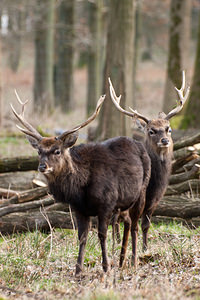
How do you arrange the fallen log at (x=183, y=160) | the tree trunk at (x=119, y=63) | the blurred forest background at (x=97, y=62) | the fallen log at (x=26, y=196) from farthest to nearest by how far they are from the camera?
the blurred forest background at (x=97, y=62) → the tree trunk at (x=119, y=63) → the fallen log at (x=183, y=160) → the fallen log at (x=26, y=196)

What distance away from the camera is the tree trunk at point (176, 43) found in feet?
54.2

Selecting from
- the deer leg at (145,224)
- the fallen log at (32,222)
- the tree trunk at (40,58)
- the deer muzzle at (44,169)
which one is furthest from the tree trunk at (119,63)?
the tree trunk at (40,58)

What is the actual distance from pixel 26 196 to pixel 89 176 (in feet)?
8.54

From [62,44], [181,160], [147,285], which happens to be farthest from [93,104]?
[147,285]

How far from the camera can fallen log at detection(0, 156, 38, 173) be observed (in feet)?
29.1

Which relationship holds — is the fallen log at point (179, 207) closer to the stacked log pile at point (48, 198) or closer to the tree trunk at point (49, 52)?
the stacked log pile at point (48, 198)

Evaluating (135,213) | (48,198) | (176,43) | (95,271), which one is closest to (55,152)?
(135,213)

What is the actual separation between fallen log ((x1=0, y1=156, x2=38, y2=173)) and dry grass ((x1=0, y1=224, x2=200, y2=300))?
1.73m

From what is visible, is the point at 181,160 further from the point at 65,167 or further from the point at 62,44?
the point at 62,44

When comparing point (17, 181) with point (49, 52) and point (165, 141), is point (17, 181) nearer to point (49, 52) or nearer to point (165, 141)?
point (165, 141)

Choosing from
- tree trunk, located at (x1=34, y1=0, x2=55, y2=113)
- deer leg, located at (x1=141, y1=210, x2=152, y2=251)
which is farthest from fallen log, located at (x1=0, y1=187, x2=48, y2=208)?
tree trunk, located at (x1=34, y1=0, x2=55, y2=113)

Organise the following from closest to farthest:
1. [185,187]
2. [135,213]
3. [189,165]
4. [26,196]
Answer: [135,213]
[26,196]
[185,187]
[189,165]

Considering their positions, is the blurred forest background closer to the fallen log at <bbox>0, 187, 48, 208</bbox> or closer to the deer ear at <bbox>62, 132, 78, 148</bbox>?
the fallen log at <bbox>0, 187, 48, 208</bbox>

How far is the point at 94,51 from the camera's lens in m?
22.0
